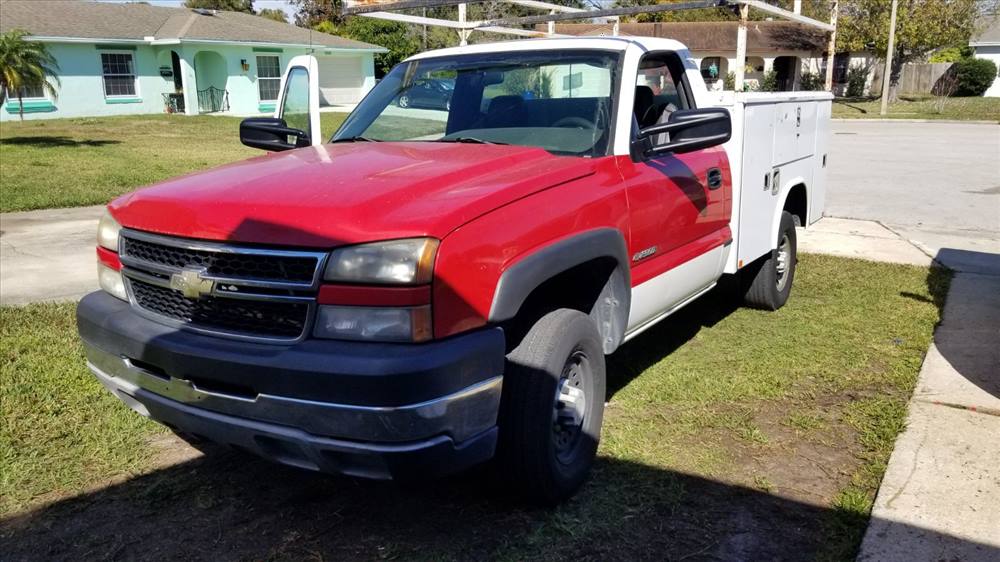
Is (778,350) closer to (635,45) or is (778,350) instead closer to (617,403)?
(617,403)

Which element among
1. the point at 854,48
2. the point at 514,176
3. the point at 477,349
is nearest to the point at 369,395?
the point at 477,349

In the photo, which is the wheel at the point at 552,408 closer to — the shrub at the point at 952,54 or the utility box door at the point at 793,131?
the utility box door at the point at 793,131

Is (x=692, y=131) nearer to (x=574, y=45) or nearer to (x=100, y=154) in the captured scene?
(x=574, y=45)

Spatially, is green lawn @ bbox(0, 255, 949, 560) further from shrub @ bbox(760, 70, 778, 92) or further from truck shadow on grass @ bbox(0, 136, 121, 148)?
shrub @ bbox(760, 70, 778, 92)

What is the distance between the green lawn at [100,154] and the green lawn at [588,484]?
7.19 m

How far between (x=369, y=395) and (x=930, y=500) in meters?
2.56

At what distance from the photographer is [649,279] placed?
4.12 metres

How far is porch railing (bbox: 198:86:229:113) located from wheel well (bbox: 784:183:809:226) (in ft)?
96.5

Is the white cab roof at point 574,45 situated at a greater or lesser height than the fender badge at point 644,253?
greater

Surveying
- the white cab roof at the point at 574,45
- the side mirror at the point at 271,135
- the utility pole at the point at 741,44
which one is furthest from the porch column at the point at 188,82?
the white cab roof at the point at 574,45

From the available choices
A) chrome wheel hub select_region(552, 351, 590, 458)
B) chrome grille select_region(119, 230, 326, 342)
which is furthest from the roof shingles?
chrome wheel hub select_region(552, 351, 590, 458)

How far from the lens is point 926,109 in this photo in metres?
35.5

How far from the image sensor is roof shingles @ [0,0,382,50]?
29000 mm

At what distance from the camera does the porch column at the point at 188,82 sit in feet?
102
